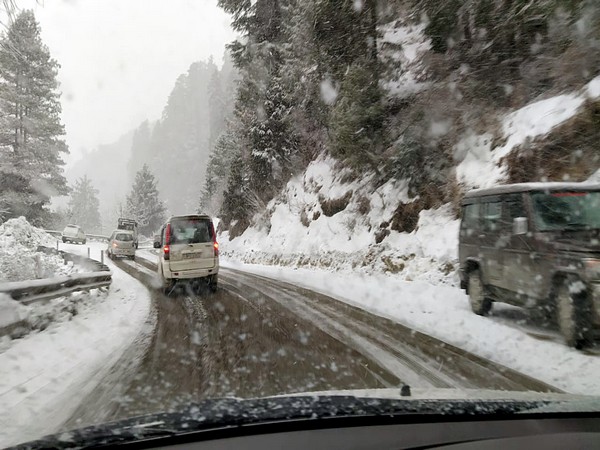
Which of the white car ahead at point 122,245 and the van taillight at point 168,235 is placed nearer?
the van taillight at point 168,235

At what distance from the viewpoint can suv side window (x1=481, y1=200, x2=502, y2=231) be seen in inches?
298

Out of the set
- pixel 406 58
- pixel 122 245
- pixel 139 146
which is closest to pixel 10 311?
pixel 406 58

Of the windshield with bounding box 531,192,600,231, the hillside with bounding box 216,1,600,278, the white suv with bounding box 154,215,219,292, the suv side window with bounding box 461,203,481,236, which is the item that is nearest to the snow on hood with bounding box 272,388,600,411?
the windshield with bounding box 531,192,600,231

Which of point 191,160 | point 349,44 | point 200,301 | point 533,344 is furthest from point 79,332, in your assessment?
point 191,160

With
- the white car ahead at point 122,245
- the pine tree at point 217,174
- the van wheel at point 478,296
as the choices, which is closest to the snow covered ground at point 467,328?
the van wheel at point 478,296

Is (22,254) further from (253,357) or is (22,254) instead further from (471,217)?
(471,217)

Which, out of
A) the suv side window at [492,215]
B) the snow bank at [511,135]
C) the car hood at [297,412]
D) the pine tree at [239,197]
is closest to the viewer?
the car hood at [297,412]

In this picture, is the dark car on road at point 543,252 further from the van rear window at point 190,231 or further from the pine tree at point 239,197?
the pine tree at point 239,197

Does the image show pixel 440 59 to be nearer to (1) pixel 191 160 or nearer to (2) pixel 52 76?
(2) pixel 52 76

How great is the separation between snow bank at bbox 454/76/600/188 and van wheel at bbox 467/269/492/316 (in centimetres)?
511

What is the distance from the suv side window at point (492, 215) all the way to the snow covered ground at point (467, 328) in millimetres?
1645

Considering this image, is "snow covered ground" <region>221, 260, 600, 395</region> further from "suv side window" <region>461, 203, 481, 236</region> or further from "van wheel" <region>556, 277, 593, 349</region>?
"suv side window" <region>461, 203, 481, 236</region>

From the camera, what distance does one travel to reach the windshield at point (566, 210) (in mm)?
6426

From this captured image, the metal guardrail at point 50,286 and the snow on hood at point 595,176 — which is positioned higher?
the snow on hood at point 595,176
